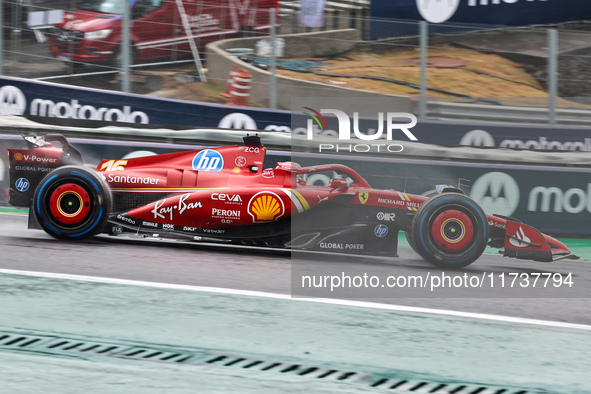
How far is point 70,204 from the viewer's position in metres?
6.32

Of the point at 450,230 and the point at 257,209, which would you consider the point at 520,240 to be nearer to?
the point at 450,230

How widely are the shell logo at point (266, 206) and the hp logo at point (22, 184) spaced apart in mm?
2151

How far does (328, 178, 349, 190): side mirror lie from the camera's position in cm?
609

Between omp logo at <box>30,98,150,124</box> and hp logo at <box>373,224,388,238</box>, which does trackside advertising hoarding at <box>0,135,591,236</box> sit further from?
omp logo at <box>30,98,150,124</box>

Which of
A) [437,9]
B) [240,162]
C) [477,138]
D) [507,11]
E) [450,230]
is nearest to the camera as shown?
[450,230]

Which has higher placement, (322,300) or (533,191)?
(533,191)

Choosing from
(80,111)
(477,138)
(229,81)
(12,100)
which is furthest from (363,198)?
(12,100)

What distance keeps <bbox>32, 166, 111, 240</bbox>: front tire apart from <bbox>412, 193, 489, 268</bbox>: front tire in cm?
279

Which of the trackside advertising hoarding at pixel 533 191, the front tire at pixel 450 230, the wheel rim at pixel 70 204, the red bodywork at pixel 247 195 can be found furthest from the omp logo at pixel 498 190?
the wheel rim at pixel 70 204

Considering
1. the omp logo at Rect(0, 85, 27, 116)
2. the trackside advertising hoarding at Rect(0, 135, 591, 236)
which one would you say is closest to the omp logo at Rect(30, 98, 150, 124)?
the omp logo at Rect(0, 85, 27, 116)

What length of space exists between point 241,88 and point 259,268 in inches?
238

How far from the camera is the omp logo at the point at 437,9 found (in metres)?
14.8

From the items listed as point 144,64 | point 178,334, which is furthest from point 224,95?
point 178,334
